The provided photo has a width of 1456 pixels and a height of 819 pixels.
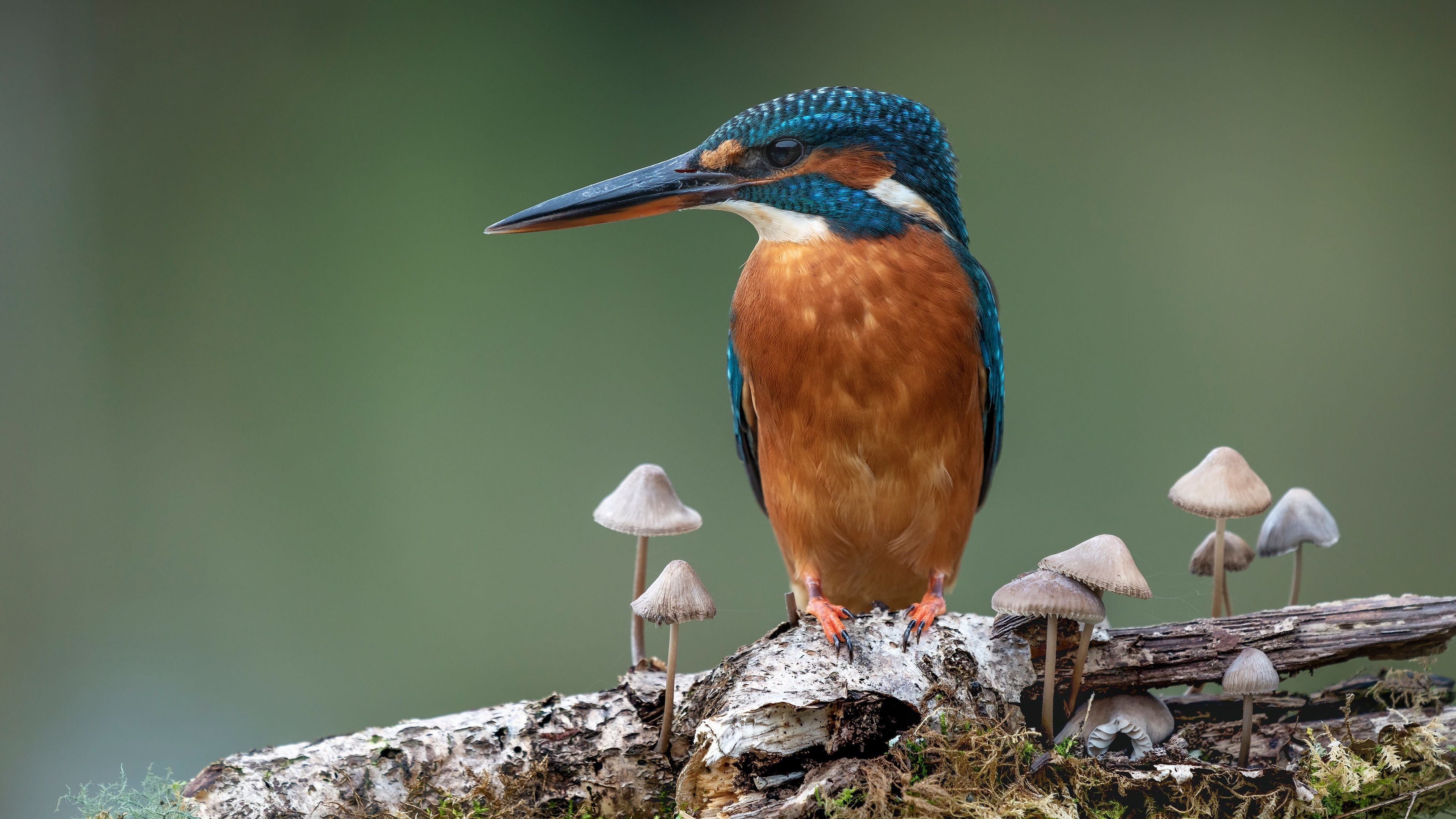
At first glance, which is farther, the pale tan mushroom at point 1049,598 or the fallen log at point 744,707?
the fallen log at point 744,707

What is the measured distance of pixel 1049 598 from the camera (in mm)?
1686

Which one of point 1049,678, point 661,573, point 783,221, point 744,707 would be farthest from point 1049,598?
point 783,221

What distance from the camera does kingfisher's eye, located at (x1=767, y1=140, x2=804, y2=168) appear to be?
2.08 m

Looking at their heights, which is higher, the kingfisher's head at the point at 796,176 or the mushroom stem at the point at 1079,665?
the kingfisher's head at the point at 796,176

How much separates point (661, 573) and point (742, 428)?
818 millimetres

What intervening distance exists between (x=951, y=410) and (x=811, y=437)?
319mm

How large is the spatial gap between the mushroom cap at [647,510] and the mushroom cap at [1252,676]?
1.05 m

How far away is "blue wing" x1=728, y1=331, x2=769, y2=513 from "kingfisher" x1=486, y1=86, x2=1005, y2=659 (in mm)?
103

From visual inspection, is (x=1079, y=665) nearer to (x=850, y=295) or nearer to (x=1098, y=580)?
(x=1098, y=580)

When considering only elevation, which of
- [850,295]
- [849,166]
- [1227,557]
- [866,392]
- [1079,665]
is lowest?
[1079,665]

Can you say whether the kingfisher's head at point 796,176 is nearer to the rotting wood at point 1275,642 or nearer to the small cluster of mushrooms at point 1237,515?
the small cluster of mushrooms at point 1237,515

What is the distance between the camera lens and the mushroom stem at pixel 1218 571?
2184 millimetres

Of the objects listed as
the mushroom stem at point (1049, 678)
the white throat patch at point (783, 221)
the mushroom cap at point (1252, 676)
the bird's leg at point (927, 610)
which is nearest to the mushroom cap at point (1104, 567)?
the mushroom stem at point (1049, 678)

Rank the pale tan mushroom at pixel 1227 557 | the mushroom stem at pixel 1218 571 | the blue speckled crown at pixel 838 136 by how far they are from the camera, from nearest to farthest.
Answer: the blue speckled crown at pixel 838 136
the mushroom stem at pixel 1218 571
the pale tan mushroom at pixel 1227 557
